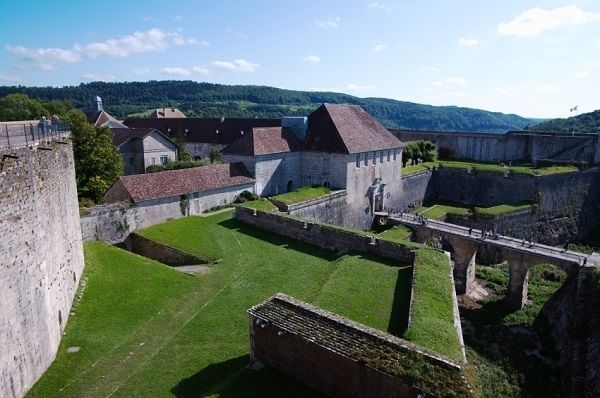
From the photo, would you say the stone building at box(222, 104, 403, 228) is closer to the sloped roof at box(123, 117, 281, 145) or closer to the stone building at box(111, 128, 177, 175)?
the stone building at box(111, 128, 177, 175)

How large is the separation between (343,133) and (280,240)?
43.5 feet

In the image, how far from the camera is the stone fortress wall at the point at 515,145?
144ft

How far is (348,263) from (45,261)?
11.2 meters

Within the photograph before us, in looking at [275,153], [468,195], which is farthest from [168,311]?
[468,195]

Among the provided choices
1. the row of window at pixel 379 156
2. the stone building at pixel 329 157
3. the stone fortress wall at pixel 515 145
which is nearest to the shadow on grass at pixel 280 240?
the stone building at pixel 329 157

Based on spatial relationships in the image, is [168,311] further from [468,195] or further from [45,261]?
[468,195]

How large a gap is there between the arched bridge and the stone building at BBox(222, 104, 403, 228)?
6464 millimetres

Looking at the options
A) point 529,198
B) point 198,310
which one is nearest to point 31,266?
point 198,310

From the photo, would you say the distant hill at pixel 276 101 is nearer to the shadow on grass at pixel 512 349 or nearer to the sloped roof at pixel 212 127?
the sloped roof at pixel 212 127

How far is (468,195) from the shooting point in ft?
141

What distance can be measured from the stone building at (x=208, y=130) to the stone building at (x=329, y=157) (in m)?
13.4

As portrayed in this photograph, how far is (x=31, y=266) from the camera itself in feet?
37.5

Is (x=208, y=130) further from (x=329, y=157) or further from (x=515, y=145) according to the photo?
(x=515, y=145)

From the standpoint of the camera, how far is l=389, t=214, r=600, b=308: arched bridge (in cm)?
2233
